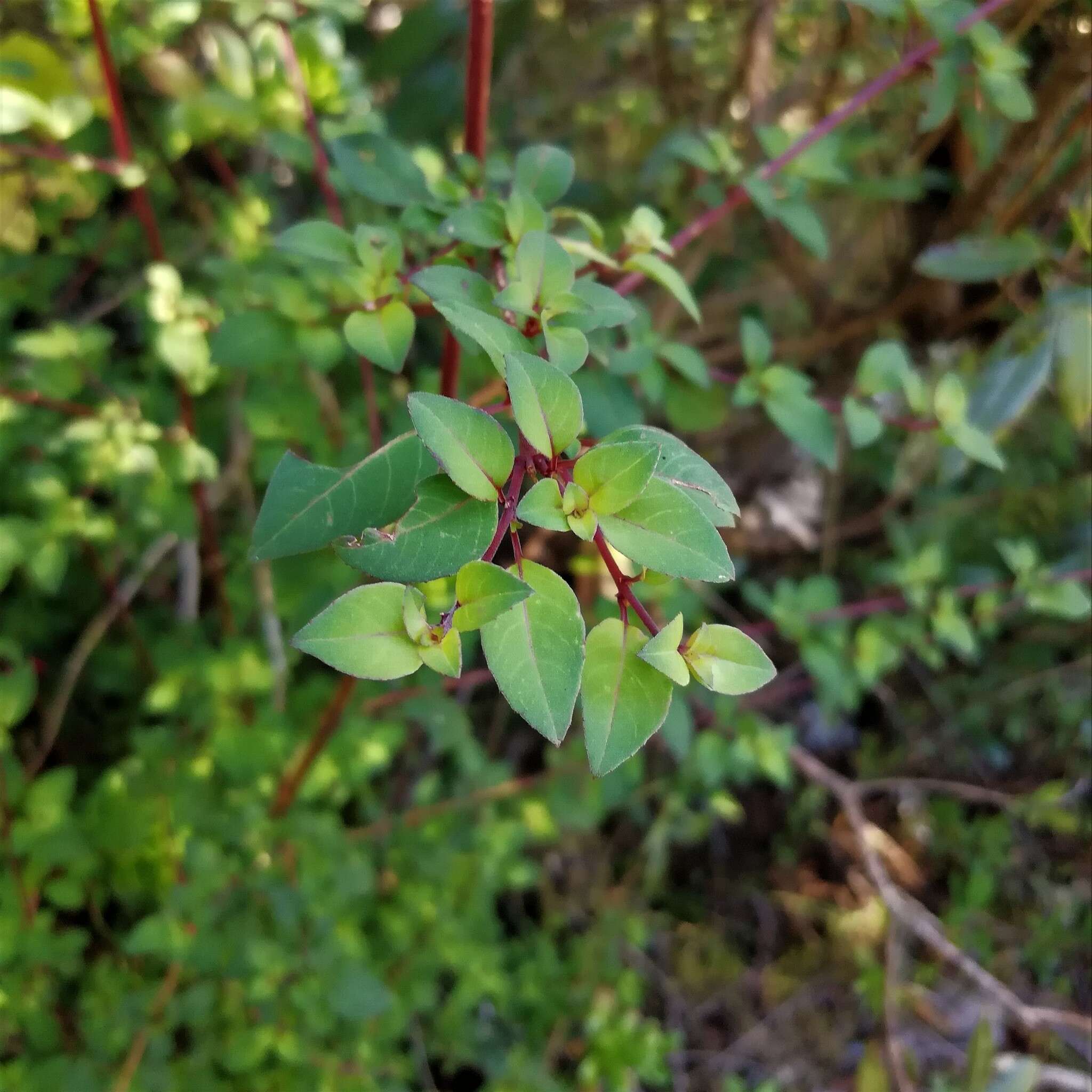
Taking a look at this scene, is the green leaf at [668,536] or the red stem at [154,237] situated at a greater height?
the green leaf at [668,536]

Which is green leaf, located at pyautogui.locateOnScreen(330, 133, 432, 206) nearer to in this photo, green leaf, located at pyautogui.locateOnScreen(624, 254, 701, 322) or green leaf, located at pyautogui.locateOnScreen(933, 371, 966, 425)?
green leaf, located at pyautogui.locateOnScreen(624, 254, 701, 322)

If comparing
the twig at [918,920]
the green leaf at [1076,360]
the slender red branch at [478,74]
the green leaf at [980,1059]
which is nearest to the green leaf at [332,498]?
the slender red branch at [478,74]

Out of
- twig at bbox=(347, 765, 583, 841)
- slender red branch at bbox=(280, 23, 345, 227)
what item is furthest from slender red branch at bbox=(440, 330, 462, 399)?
twig at bbox=(347, 765, 583, 841)

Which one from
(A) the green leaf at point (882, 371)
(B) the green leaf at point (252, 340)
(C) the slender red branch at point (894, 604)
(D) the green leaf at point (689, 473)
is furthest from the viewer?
(C) the slender red branch at point (894, 604)

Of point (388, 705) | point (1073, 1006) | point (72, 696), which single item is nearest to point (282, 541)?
point (388, 705)

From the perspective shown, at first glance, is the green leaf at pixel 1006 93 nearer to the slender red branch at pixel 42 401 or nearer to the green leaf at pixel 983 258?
the green leaf at pixel 983 258

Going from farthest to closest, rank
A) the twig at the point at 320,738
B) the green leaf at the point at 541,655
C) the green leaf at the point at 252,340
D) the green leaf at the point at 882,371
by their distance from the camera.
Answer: the twig at the point at 320,738
the green leaf at the point at 882,371
the green leaf at the point at 252,340
the green leaf at the point at 541,655
